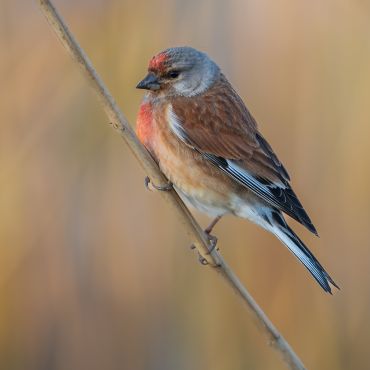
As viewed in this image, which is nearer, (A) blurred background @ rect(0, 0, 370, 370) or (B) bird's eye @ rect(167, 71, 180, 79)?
(B) bird's eye @ rect(167, 71, 180, 79)

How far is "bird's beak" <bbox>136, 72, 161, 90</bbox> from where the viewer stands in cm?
282

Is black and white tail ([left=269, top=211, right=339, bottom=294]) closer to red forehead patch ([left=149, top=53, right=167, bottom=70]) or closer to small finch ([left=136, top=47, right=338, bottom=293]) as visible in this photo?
small finch ([left=136, top=47, right=338, bottom=293])

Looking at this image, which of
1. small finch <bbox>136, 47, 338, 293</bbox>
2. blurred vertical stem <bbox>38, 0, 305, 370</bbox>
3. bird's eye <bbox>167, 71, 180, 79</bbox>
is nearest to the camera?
blurred vertical stem <bbox>38, 0, 305, 370</bbox>

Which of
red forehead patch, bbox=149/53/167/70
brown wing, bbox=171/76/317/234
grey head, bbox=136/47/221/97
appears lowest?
brown wing, bbox=171/76/317/234

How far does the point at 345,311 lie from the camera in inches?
136

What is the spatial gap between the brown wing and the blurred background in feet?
1.43

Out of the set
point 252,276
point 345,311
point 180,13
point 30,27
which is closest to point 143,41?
point 180,13

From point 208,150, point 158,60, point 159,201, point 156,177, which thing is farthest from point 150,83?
point 159,201

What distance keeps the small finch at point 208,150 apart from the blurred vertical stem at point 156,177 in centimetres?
39

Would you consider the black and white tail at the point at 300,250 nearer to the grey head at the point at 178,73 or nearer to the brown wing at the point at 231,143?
the brown wing at the point at 231,143

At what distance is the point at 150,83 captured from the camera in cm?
285

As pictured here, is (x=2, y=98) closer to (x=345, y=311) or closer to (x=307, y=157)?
(x=307, y=157)

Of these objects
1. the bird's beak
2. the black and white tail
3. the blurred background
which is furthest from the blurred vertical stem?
the blurred background

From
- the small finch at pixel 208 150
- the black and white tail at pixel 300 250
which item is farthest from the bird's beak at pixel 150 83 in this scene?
the black and white tail at pixel 300 250
